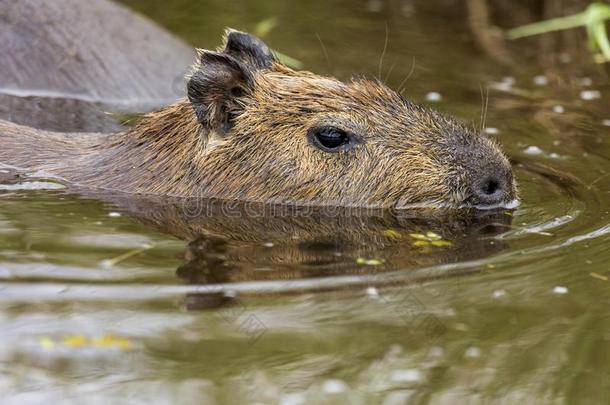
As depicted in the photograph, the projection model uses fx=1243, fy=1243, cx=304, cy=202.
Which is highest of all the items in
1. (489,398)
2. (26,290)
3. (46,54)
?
(46,54)

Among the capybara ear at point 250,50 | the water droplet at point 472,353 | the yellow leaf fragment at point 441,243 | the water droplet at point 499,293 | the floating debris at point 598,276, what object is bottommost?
the water droplet at point 472,353

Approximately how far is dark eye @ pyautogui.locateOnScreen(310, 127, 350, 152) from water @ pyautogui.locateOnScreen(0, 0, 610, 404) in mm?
350

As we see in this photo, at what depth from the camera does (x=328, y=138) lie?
643 centimetres

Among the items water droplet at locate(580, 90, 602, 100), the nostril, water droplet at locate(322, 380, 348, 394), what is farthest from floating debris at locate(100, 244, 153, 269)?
water droplet at locate(580, 90, 602, 100)

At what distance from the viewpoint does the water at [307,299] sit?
14.1ft

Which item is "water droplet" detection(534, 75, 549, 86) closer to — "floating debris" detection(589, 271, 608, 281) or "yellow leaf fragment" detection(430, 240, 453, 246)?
"yellow leaf fragment" detection(430, 240, 453, 246)

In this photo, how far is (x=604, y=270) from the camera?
5543 millimetres

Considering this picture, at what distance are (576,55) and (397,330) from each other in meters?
5.88

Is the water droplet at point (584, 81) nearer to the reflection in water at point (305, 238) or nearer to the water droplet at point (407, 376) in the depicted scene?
the reflection in water at point (305, 238)

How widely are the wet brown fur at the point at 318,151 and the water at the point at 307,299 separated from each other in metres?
0.13

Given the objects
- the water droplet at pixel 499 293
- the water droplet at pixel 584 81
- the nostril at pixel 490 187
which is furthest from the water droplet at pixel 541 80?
the water droplet at pixel 499 293

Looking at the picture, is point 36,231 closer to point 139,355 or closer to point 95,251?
point 95,251

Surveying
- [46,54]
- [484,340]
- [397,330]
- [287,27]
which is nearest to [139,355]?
[397,330]

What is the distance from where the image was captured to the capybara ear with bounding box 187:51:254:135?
6340 millimetres
